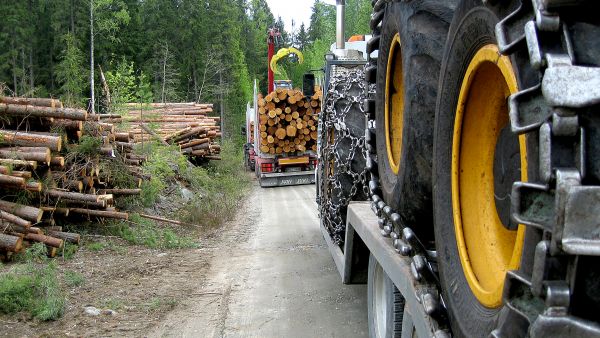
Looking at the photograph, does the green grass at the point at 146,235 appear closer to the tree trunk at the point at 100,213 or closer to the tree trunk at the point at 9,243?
the tree trunk at the point at 100,213

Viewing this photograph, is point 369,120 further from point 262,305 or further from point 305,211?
point 305,211

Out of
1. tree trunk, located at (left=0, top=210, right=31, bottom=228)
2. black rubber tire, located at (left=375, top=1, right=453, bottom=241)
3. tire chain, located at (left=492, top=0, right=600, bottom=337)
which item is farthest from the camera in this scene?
tree trunk, located at (left=0, top=210, right=31, bottom=228)

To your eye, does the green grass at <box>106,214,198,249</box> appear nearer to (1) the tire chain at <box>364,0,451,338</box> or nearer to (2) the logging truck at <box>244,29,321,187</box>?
(1) the tire chain at <box>364,0,451,338</box>

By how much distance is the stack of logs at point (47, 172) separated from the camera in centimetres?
762

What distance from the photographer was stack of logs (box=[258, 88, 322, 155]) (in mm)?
18594

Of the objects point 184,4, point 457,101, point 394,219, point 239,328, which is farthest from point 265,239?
point 184,4

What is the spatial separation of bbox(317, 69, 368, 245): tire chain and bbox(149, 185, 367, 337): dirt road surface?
0.78 metres

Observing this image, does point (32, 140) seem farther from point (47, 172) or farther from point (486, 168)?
point (486, 168)

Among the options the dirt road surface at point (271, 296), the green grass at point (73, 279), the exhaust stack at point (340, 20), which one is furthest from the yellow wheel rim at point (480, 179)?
the green grass at point (73, 279)

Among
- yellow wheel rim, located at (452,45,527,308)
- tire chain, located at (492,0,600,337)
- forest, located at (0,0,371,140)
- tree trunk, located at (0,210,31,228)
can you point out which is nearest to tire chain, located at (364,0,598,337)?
tire chain, located at (492,0,600,337)

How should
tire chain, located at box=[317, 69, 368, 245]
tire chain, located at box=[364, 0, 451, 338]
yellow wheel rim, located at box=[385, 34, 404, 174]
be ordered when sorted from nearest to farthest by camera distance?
tire chain, located at box=[364, 0, 451, 338] → yellow wheel rim, located at box=[385, 34, 404, 174] → tire chain, located at box=[317, 69, 368, 245]

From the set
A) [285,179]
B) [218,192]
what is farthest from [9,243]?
[285,179]

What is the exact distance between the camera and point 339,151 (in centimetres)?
607

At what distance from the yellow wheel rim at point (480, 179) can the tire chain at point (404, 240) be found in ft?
1.04
